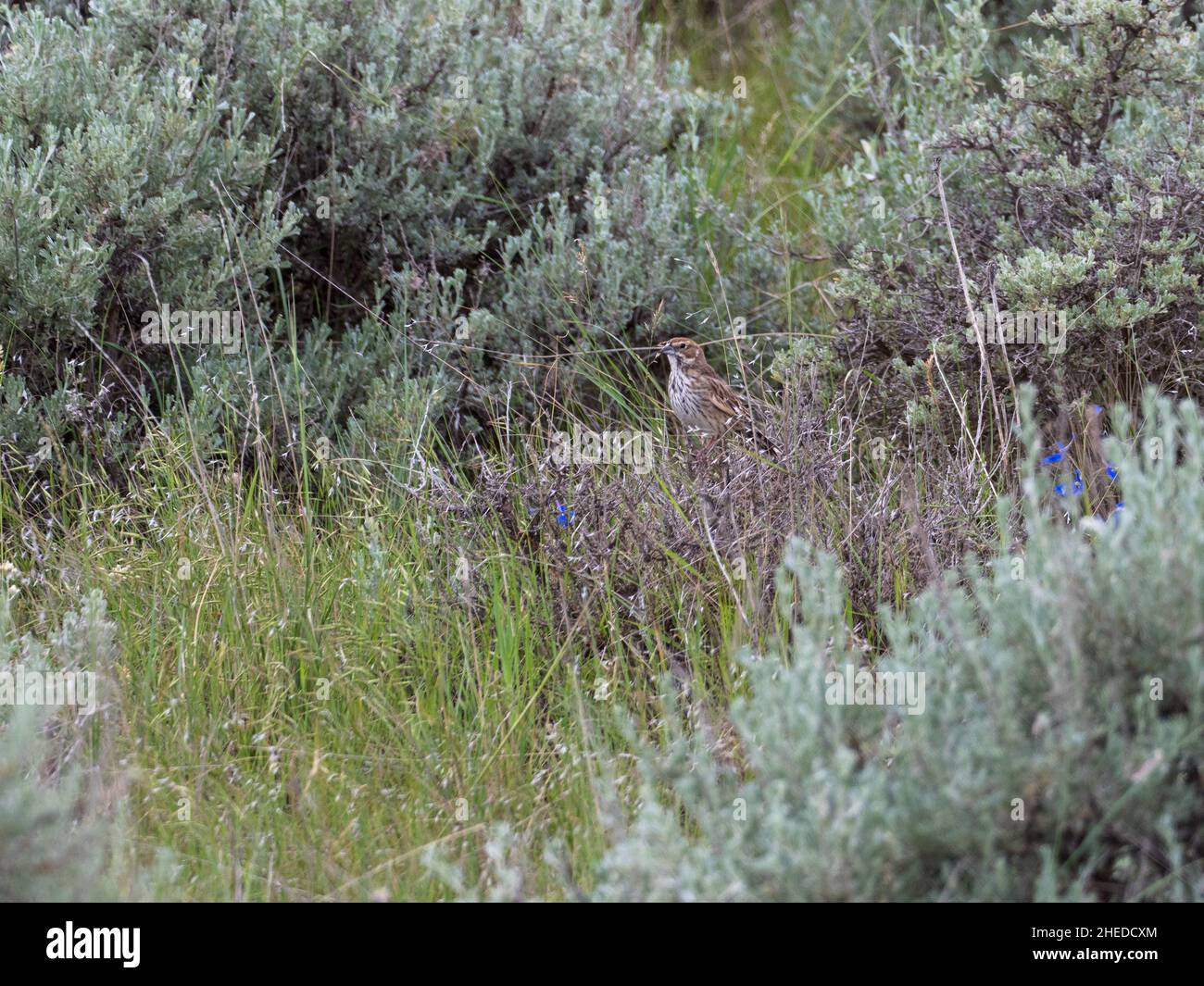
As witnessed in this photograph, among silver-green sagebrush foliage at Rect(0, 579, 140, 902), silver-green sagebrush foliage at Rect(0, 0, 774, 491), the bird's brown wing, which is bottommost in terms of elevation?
silver-green sagebrush foliage at Rect(0, 579, 140, 902)

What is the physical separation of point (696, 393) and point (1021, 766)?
357cm

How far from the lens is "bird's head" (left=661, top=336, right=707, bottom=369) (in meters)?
6.15

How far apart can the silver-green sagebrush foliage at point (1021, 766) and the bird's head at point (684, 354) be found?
329cm

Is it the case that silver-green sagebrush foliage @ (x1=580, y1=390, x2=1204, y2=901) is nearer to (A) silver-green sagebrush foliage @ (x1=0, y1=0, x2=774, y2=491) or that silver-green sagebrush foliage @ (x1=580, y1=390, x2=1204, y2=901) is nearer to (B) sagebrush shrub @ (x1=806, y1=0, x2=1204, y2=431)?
(B) sagebrush shrub @ (x1=806, y1=0, x2=1204, y2=431)

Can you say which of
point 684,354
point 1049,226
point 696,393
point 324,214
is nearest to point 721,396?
point 696,393

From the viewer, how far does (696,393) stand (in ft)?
19.7

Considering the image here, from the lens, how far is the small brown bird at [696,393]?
5.91 meters

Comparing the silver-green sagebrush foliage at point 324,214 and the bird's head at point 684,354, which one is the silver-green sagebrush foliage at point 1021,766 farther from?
the bird's head at point 684,354

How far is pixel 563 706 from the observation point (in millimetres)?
4129

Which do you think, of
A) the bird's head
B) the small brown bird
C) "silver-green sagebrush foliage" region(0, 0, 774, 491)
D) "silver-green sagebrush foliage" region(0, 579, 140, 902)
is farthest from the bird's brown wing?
"silver-green sagebrush foliage" region(0, 579, 140, 902)

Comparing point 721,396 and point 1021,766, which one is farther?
point 721,396

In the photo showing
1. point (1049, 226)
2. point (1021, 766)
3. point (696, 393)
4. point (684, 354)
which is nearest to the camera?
point (1021, 766)

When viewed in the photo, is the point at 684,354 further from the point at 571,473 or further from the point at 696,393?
the point at 571,473

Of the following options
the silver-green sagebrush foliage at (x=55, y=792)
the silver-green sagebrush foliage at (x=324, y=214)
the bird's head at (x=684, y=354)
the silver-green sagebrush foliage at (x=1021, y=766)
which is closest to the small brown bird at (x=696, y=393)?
the bird's head at (x=684, y=354)
